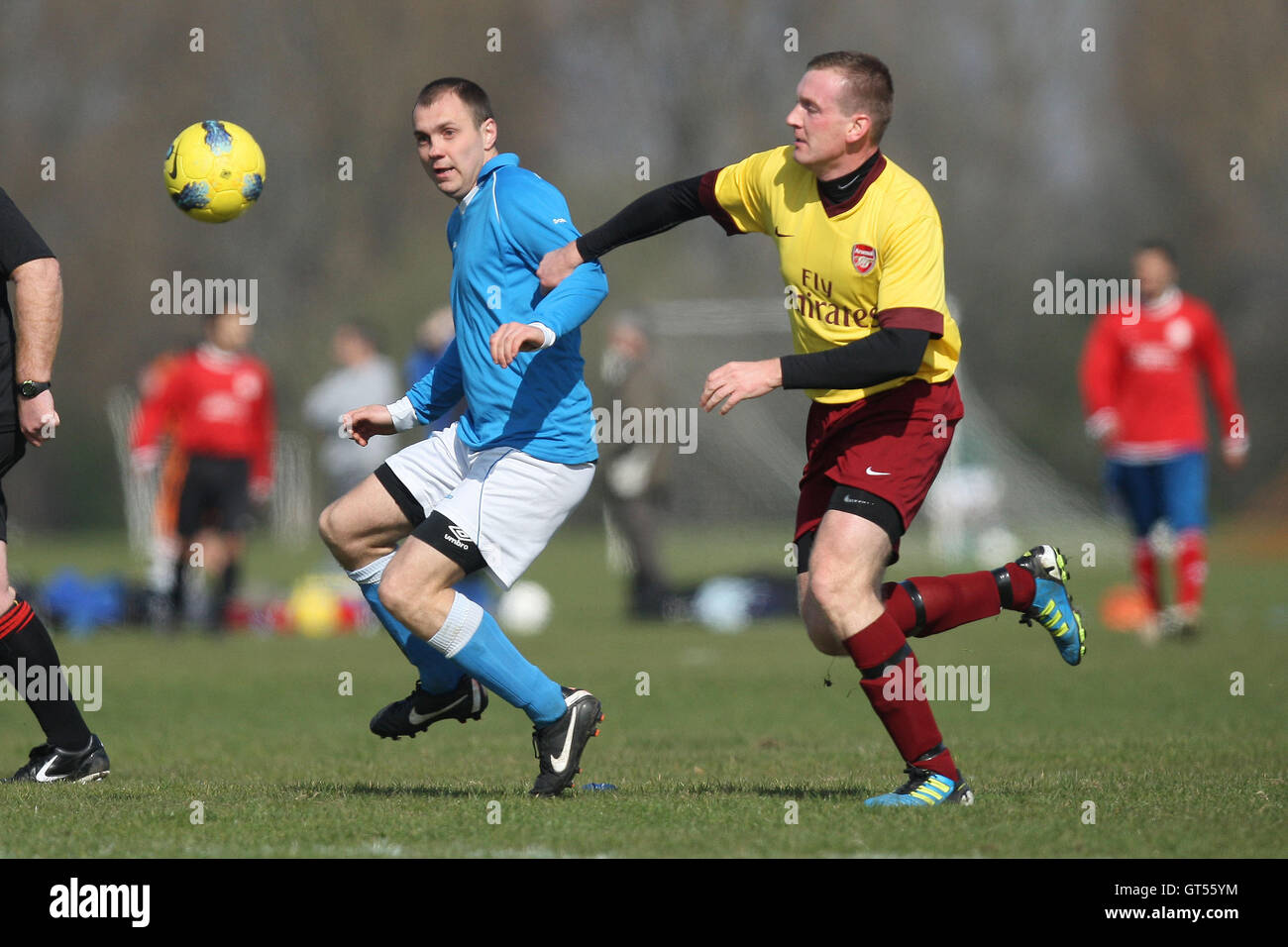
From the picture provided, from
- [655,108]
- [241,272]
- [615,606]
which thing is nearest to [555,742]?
[615,606]

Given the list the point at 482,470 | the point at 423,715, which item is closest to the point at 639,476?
the point at 423,715

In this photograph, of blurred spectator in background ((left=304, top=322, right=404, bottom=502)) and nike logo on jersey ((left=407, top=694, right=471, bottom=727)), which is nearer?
nike logo on jersey ((left=407, top=694, right=471, bottom=727))

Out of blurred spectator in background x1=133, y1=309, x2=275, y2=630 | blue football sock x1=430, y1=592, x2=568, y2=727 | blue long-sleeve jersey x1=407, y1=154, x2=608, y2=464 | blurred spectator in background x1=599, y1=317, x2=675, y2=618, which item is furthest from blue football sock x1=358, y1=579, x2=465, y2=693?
blurred spectator in background x1=599, y1=317, x2=675, y2=618

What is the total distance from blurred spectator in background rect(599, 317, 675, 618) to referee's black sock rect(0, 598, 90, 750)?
9.60 meters

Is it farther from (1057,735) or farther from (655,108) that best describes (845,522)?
(655,108)

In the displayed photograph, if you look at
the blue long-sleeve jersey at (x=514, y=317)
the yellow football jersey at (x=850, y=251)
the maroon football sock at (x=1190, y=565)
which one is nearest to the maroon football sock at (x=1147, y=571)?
the maroon football sock at (x=1190, y=565)

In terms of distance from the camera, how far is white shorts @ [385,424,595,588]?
6059mm

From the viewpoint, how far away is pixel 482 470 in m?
6.21

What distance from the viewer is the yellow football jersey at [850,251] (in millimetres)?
5578

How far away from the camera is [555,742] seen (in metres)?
6.11

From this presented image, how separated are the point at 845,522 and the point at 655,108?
108 ft

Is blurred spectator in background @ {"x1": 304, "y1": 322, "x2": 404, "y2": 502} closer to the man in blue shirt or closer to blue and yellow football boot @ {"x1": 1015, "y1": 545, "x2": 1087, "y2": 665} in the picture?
the man in blue shirt
